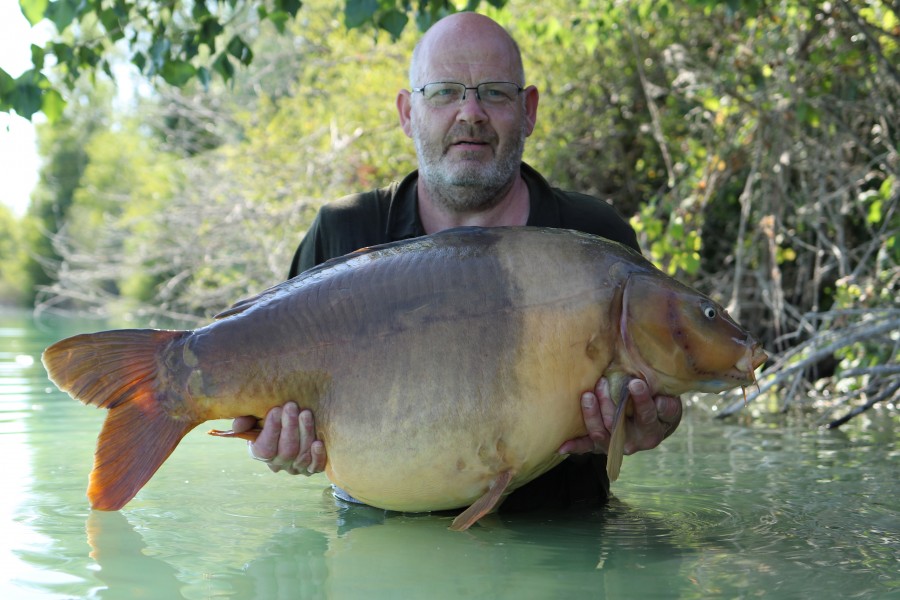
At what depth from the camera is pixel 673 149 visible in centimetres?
913

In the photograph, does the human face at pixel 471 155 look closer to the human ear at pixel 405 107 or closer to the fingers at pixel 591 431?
the human ear at pixel 405 107

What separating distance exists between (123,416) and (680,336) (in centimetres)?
143

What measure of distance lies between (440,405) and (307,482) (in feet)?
4.47

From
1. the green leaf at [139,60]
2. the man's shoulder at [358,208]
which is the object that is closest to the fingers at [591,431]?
the man's shoulder at [358,208]

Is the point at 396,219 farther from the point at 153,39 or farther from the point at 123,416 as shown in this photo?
the point at 153,39

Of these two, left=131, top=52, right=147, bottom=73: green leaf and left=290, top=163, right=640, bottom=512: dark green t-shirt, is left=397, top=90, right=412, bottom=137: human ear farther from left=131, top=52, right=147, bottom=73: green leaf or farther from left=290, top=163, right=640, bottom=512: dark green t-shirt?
left=131, top=52, right=147, bottom=73: green leaf

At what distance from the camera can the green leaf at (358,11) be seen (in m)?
4.48

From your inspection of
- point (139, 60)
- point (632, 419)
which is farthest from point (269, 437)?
point (139, 60)

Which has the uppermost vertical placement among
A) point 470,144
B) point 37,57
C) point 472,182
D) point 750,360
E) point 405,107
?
point 37,57

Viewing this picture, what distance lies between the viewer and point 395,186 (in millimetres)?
3846

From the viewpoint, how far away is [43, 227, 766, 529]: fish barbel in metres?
2.74

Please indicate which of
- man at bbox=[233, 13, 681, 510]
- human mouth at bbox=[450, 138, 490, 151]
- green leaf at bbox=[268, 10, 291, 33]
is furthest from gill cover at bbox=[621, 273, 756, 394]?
green leaf at bbox=[268, 10, 291, 33]

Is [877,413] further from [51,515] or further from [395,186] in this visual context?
[51,515]

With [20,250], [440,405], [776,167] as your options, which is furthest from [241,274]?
[20,250]
